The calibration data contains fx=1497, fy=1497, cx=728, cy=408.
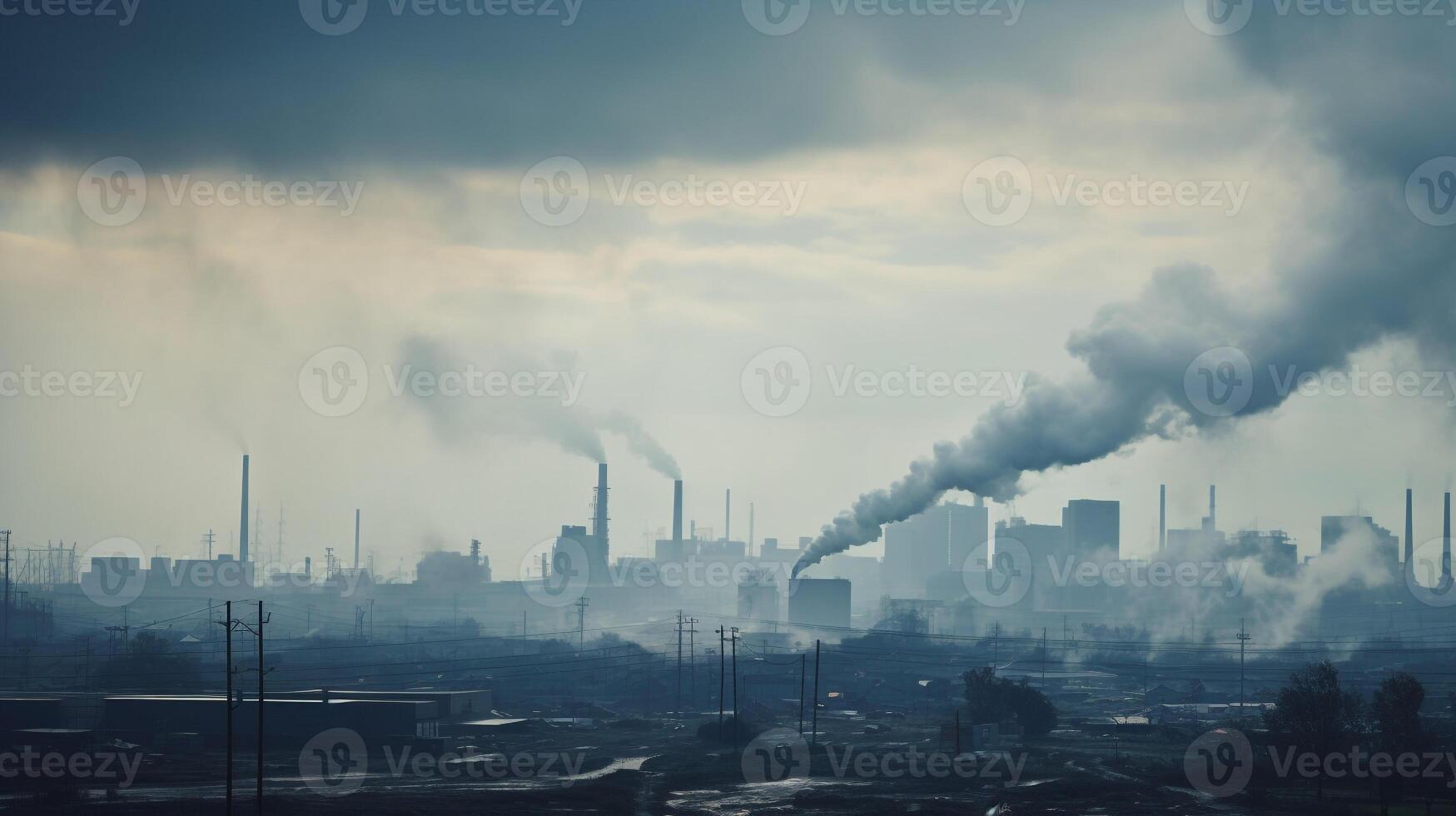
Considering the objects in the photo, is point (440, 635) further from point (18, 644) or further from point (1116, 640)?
point (1116, 640)

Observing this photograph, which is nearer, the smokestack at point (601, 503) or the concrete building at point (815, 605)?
the concrete building at point (815, 605)

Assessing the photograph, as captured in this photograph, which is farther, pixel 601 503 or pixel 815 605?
pixel 601 503

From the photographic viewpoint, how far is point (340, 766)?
219 feet

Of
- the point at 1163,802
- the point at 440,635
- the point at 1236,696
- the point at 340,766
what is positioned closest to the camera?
the point at 1163,802

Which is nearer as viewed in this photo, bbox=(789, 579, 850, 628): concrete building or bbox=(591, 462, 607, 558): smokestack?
bbox=(789, 579, 850, 628): concrete building

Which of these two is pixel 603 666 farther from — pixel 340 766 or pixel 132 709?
pixel 340 766

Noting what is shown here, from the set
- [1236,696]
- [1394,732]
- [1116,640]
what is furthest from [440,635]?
[1394,732]

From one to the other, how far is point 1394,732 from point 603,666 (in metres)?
72.2

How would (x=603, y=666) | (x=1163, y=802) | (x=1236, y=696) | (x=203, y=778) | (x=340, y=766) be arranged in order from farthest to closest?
(x=603, y=666), (x=1236, y=696), (x=340, y=766), (x=203, y=778), (x=1163, y=802)

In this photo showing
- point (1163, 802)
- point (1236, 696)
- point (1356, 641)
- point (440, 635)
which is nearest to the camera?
point (1163, 802)

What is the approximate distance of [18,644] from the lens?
134000 mm

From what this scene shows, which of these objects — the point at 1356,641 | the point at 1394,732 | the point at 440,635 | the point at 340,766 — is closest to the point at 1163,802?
the point at 1394,732

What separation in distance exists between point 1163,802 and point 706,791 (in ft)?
59.0

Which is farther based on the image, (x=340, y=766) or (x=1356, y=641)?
(x=1356, y=641)
